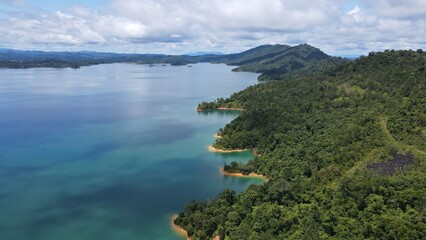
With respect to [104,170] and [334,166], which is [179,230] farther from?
[104,170]

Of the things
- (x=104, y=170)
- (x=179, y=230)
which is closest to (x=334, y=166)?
(x=179, y=230)

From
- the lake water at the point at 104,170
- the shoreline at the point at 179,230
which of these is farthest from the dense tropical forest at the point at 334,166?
the lake water at the point at 104,170

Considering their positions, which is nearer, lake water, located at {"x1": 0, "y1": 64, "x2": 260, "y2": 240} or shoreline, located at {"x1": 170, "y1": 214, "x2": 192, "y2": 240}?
shoreline, located at {"x1": 170, "y1": 214, "x2": 192, "y2": 240}

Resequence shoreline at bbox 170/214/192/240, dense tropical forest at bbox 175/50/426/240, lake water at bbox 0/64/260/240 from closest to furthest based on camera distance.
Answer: dense tropical forest at bbox 175/50/426/240 < shoreline at bbox 170/214/192/240 < lake water at bbox 0/64/260/240

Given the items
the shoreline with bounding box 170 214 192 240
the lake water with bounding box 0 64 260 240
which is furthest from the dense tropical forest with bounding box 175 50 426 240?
the lake water with bounding box 0 64 260 240

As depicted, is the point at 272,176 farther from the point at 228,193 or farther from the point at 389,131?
the point at 389,131

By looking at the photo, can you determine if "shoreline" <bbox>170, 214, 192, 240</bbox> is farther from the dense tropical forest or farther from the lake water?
the lake water

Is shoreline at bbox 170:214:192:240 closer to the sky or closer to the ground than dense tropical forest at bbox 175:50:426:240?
closer to the ground

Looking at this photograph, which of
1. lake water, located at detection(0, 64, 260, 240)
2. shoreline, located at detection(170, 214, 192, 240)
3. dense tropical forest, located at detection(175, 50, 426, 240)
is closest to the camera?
dense tropical forest, located at detection(175, 50, 426, 240)
